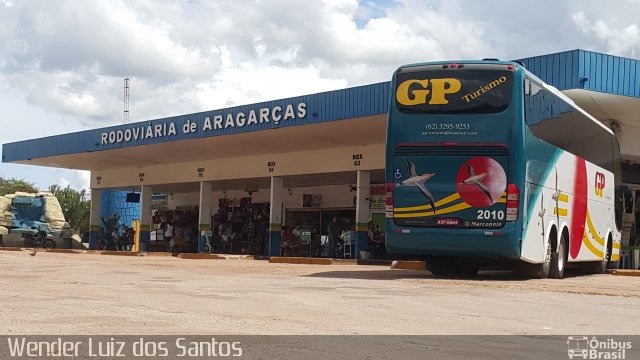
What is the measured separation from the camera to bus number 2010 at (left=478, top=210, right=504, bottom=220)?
582 inches

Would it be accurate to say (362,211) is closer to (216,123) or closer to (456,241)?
(216,123)

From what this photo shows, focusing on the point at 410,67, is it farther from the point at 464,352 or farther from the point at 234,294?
the point at 464,352

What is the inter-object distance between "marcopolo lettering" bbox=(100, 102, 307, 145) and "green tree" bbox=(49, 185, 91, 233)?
3110 centimetres

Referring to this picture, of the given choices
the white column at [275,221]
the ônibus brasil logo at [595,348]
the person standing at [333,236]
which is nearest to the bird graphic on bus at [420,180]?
the ônibus brasil logo at [595,348]

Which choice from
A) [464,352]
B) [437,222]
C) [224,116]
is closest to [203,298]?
A: [464,352]

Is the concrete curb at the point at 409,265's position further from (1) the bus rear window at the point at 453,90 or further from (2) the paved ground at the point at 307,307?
(1) the bus rear window at the point at 453,90

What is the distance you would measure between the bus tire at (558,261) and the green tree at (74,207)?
170 ft

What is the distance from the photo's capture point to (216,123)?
29391 mm

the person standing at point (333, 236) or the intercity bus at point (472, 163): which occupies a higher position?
the intercity bus at point (472, 163)

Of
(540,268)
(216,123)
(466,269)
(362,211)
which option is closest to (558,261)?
(540,268)

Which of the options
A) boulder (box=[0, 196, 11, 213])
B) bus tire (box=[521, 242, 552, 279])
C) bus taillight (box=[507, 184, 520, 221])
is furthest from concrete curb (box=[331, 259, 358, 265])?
boulder (box=[0, 196, 11, 213])

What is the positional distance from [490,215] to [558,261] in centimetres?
311

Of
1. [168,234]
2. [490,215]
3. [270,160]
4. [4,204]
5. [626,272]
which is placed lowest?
[168,234]

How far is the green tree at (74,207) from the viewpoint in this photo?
210 ft
